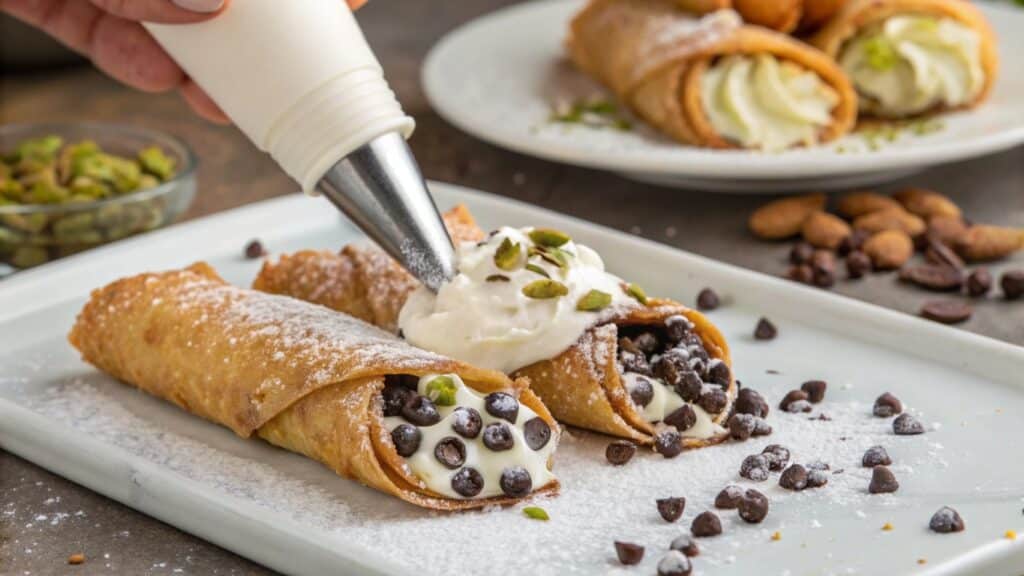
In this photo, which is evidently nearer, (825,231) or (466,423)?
(466,423)

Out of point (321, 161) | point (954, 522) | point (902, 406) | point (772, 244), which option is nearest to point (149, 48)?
point (321, 161)

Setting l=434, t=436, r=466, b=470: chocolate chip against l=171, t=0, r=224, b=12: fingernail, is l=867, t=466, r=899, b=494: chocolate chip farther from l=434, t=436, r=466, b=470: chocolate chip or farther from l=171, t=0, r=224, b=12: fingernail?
l=171, t=0, r=224, b=12: fingernail

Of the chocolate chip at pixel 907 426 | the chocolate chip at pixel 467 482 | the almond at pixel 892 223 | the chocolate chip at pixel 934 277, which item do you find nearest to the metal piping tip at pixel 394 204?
the chocolate chip at pixel 467 482

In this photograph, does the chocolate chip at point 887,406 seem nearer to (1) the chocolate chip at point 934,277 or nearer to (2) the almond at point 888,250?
(1) the chocolate chip at point 934,277

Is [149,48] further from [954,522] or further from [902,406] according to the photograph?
[954,522]

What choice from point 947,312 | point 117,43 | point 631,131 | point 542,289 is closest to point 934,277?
A: point 947,312

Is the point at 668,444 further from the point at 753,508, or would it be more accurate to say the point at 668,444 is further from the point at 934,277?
the point at 934,277
